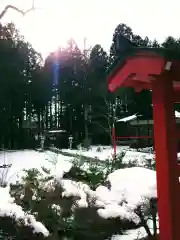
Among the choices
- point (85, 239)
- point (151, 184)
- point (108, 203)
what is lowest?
point (85, 239)

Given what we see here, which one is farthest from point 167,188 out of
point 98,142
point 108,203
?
point 98,142

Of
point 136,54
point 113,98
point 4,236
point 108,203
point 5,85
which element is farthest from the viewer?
point 113,98

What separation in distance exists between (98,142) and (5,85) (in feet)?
46.0

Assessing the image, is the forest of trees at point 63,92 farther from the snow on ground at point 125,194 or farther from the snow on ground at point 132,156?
the snow on ground at point 125,194

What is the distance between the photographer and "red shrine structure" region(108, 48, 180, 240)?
3520 mm

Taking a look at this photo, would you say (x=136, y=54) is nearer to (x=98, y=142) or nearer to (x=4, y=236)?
(x=4, y=236)

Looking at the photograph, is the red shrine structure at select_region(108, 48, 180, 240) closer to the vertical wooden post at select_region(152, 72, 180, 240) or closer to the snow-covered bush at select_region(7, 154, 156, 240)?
the vertical wooden post at select_region(152, 72, 180, 240)

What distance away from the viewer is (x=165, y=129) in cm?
360

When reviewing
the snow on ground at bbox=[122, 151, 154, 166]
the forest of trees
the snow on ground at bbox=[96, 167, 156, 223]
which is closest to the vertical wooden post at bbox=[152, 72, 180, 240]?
the snow on ground at bbox=[96, 167, 156, 223]

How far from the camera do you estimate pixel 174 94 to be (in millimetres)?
3729

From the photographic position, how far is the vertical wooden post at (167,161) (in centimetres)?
358

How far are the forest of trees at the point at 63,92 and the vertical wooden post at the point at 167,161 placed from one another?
3468 cm

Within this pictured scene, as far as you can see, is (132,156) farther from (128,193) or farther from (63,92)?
(63,92)

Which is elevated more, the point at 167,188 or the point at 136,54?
the point at 136,54
